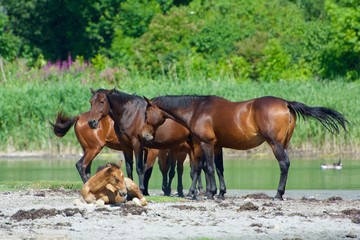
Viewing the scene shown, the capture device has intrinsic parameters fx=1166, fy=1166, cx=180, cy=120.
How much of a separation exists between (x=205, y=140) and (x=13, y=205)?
4047mm

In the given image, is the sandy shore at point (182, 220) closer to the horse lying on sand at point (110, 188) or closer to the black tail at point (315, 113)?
the horse lying on sand at point (110, 188)

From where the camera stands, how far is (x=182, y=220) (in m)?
17.4

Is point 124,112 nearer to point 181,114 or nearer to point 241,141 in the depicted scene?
point 181,114

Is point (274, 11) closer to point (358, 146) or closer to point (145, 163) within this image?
point (358, 146)

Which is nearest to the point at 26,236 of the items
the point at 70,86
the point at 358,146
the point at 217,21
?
the point at 358,146

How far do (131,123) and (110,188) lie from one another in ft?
12.9

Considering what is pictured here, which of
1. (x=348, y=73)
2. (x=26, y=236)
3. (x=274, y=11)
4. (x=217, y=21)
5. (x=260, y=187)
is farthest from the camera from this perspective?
(x=274, y=11)

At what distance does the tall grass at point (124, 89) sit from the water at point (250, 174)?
1.81 meters

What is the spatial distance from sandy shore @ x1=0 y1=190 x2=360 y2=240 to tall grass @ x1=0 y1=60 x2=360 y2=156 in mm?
15828

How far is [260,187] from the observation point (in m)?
26.2

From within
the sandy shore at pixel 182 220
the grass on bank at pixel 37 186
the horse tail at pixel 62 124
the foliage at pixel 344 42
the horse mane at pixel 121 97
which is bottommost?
the sandy shore at pixel 182 220

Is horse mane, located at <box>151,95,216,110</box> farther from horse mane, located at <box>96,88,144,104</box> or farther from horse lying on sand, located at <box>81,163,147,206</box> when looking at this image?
horse lying on sand, located at <box>81,163,147,206</box>

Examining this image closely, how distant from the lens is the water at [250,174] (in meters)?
27.0

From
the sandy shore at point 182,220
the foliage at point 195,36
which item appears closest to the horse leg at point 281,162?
the sandy shore at point 182,220
